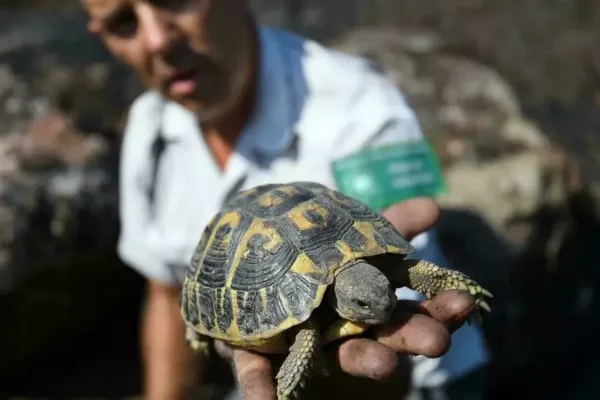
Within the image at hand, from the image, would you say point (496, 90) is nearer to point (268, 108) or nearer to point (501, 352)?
point (501, 352)

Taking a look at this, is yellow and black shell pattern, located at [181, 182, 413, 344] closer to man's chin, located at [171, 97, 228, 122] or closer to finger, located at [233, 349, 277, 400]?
finger, located at [233, 349, 277, 400]

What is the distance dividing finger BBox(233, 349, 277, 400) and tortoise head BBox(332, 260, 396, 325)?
8.1 inches

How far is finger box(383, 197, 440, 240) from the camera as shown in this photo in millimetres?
1711

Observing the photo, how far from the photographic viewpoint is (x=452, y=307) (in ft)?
4.48

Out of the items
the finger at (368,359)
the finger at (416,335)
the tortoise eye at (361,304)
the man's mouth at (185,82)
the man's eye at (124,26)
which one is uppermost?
the man's eye at (124,26)

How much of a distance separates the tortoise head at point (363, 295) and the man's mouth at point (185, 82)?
36.0 inches

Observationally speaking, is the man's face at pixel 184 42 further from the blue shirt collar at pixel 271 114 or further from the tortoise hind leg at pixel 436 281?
the tortoise hind leg at pixel 436 281

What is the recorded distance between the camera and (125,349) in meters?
3.96

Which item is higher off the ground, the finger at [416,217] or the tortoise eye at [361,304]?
the tortoise eye at [361,304]

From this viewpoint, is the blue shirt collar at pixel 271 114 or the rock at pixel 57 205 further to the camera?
the rock at pixel 57 205

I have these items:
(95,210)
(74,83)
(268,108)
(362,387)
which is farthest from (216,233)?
(74,83)

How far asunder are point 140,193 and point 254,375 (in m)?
1.22

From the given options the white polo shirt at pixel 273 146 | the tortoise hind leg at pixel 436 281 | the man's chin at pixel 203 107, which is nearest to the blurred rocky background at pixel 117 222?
the white polo shirt at pixel 273 146

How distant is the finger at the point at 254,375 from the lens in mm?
1347
